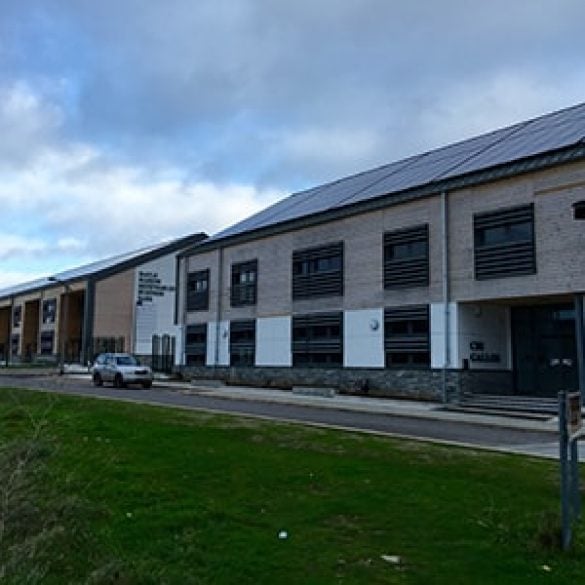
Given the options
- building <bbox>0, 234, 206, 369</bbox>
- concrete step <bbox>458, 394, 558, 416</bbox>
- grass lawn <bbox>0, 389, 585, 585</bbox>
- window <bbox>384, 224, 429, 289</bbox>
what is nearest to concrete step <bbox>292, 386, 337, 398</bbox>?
window <bbox>384, 224, 429, 289</bbox>

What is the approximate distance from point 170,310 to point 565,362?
40.1m

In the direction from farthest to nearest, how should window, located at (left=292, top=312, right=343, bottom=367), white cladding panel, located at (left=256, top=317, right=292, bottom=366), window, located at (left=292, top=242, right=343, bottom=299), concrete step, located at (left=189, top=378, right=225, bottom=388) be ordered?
concrete step, located at (left=189, top=378, right=225, bottom=388)
white cladding panel, located at (left=256, top=317, right=292, bottom=366)
window, located at (left=292, top=242, right=343, bottom=299)
window, located at (left=292, top=312, right=343, bottom=367)

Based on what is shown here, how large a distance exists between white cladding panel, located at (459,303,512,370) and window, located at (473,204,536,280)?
1636mm

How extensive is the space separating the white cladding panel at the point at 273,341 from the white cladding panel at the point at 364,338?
397 cm

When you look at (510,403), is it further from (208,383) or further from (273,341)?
(208,383)

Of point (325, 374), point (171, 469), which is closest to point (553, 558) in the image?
point (171, 469)

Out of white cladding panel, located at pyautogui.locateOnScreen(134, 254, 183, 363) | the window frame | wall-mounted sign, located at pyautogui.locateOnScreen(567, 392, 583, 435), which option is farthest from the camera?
white cladding panel, located at pyautogui.locateOnScreen(134, 254, 183, 363)

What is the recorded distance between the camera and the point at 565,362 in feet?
77.1

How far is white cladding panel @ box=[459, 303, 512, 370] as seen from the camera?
24625 mm

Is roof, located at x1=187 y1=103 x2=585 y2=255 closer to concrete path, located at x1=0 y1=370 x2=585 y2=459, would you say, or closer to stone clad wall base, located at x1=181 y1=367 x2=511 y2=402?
stone clad wall base, located at x1=181 y1=367 x2=511 y2=402

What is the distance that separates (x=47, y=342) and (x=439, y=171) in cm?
4869

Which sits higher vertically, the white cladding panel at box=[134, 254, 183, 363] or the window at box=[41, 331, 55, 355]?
the white cladding panel at box=[134, 254, 183, 363]

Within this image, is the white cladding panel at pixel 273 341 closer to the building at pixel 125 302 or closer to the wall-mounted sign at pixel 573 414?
the building at pixel 125 302

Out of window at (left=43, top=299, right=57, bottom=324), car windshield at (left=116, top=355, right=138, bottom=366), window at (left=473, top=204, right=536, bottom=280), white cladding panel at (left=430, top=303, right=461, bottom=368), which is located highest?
window at (left=43, top=299, right=57, bottom=324)
